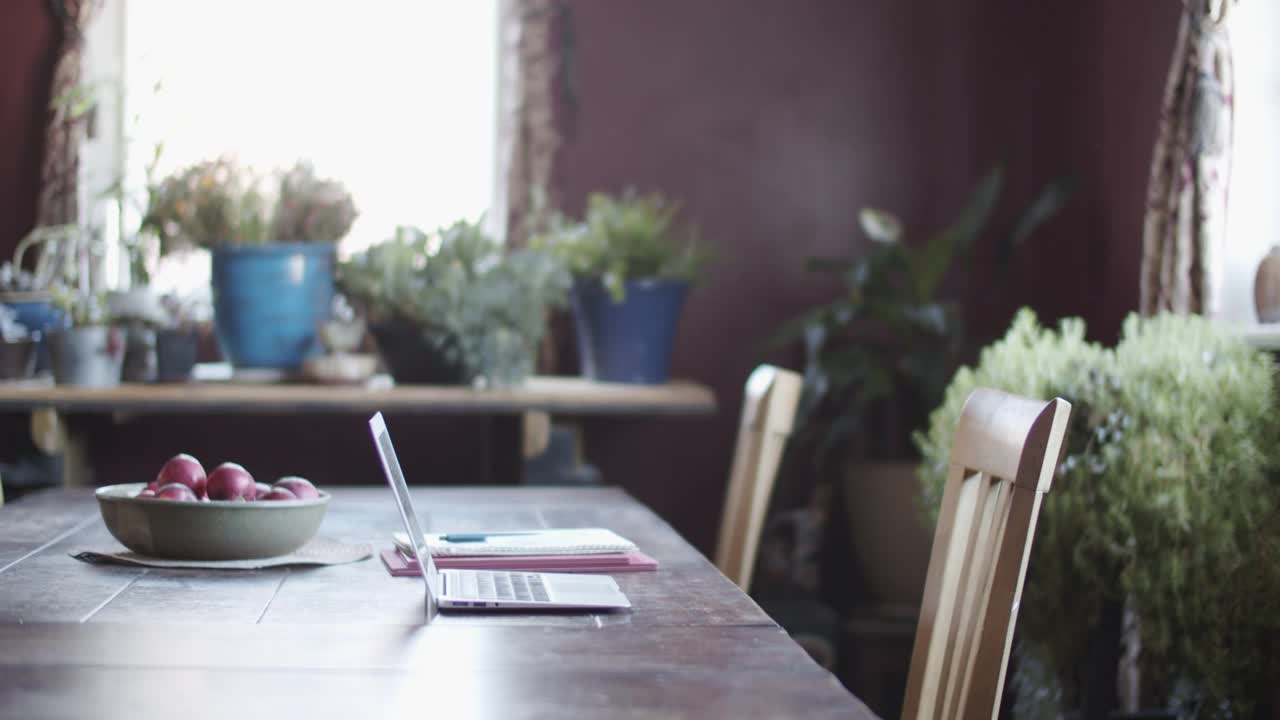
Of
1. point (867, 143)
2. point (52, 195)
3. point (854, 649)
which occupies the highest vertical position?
point (867, 143)

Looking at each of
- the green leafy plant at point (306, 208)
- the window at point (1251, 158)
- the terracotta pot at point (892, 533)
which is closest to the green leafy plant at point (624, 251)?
the green leafy plant at point (306, 208)

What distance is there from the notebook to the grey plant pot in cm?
165

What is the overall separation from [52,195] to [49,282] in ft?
0.91

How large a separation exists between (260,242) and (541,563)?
6.11 ft

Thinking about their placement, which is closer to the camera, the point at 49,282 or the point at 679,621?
the point at 679,621

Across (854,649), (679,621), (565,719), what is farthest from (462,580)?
(854,649)

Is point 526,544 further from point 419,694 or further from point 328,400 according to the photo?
point 328,400

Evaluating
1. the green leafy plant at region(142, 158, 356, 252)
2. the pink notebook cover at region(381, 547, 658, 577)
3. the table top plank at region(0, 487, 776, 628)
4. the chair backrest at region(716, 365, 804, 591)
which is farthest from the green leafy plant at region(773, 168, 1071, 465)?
the pink notebook cover at region(381, 547, 658, 577)

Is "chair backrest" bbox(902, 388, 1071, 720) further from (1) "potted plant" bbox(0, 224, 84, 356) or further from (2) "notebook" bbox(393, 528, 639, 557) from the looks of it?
(1) "potted plant" bbox(0, 224, 84, 356)

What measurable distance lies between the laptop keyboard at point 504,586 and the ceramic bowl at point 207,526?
22 centimetres

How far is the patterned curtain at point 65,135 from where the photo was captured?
3473 millimetres

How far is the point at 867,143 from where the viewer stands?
3760 millimetres

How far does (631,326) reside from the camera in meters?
3.14

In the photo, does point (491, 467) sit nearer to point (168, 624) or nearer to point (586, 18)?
point (586, 18)
